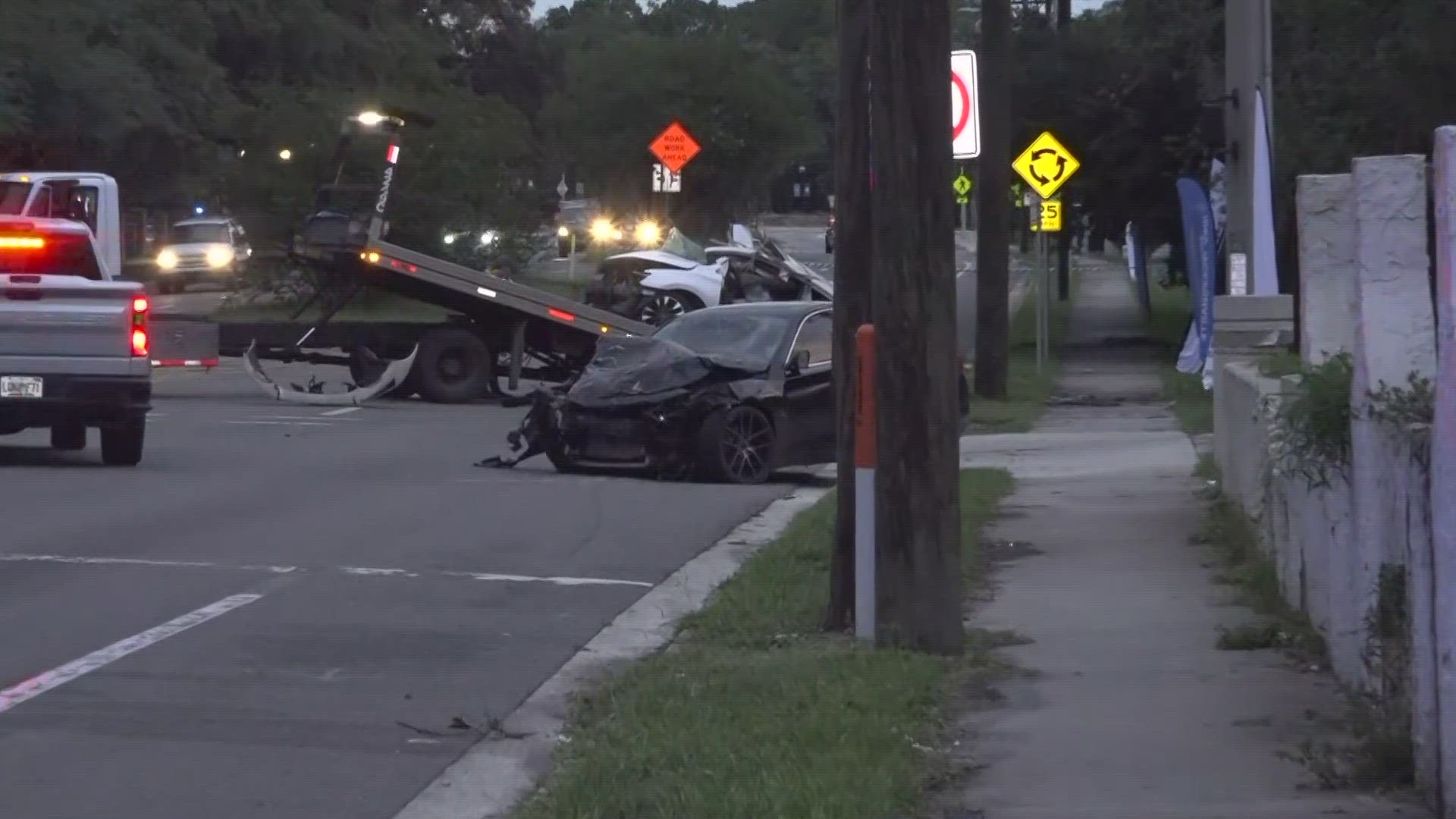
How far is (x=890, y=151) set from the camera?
8156 mm

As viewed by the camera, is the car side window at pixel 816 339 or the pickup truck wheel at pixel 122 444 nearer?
the pickup truck wheel at pixel 122 444

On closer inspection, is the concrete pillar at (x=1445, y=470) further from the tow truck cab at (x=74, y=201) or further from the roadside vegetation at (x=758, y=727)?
the tow truck cab at (x=74, y=201)

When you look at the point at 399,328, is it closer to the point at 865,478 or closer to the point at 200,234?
the point at 865,478

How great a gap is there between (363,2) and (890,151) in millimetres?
53861

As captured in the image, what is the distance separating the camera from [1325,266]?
984 cm

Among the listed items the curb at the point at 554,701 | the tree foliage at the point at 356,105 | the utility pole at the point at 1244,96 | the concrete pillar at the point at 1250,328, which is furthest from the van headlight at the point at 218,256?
the concrete pillar at the point at 1250,328

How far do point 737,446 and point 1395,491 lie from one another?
962 cm

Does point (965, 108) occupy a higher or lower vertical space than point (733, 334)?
higher

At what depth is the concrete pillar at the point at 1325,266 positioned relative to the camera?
973 cm

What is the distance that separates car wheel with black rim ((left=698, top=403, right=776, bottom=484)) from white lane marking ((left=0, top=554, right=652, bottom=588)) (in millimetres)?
4583

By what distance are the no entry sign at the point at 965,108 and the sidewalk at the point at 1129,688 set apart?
259 cm

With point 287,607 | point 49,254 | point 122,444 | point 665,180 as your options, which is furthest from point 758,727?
point 665,180

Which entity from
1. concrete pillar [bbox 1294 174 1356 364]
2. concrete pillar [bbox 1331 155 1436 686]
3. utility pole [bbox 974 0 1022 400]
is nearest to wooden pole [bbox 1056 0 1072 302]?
utility pole [bbox 974 0 1022 400]

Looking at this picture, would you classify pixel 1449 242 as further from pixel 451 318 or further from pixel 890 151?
pixel 451 318
